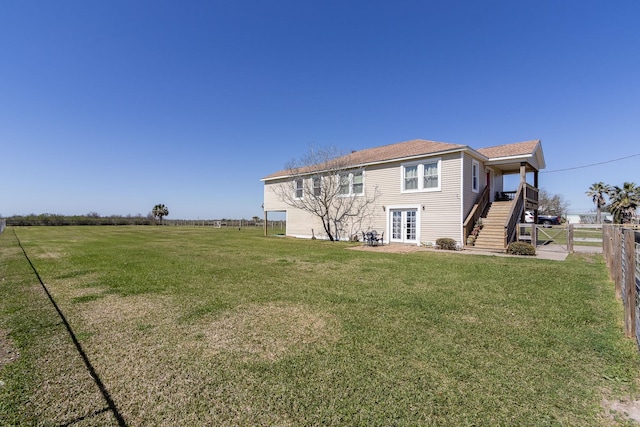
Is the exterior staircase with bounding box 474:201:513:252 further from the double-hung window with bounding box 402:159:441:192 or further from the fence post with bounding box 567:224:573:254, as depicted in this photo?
the double-hung window with bounding box 402:159:441:192

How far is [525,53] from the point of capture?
561 inches

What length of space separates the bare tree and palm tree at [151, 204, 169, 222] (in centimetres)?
4556

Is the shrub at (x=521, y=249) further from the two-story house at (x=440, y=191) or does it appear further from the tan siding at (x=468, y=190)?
the tan siding at (x=468, y=190)

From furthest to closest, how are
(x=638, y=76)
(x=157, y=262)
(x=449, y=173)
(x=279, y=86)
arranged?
(x=279, y=86)
(x=638, y=76)
(x=449, y=173)
(x=157, y=262)

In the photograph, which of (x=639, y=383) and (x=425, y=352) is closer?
(x=639, y=383)

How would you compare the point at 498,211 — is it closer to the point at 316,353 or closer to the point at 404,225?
the point at 404,225

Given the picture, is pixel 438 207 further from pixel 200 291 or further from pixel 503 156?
pixel 200 291

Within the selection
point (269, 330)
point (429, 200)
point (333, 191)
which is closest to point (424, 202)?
point (429, 200)

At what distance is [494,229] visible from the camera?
13.6m

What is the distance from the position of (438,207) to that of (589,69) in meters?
10.8

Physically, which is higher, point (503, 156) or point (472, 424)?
point (503, 156)

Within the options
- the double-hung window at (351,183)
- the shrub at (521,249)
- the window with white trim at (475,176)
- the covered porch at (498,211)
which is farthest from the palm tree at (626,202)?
the double-hung window at (351,183)

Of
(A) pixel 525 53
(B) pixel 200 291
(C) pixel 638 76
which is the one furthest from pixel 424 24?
(B) pixel 200 291

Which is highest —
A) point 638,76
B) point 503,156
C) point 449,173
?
point 638,76
